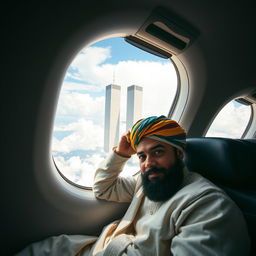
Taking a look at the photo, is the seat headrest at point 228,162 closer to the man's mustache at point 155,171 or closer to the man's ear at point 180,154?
the man's ear at point 180,154

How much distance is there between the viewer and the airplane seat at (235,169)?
99 centimetres

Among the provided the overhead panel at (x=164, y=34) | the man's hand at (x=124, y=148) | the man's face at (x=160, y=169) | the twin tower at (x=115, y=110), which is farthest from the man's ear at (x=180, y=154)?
the overhead panel at (x=164, y=34)

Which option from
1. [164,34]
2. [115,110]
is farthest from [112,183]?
[164,34]

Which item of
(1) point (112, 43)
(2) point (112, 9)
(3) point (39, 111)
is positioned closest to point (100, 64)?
(1) point (112, 43)

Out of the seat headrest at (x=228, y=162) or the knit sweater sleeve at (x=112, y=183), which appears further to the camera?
the knit sweater sleeve at (x=112, y=183)

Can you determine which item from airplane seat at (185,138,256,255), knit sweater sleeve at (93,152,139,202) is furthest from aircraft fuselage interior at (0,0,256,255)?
knit sweater sleeve at (93,152,139,202)

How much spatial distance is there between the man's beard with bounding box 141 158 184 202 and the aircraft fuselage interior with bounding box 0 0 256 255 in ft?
0.63

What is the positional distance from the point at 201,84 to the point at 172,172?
3.83ft

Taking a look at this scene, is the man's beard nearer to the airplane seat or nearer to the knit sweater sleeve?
the airplane seat

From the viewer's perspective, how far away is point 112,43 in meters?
1.53

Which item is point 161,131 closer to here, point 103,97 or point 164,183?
point 164,183

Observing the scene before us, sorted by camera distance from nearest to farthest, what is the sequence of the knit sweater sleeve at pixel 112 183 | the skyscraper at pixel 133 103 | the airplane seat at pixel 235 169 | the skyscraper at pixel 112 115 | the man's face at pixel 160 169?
the airplane seat at pixel 235 169 → the man's face at pixel 160 169 → the knit sweater sleeve at pixel 112 183 → the skyscraper at pixel 112 115 → the skyscraper at pixel 133 103

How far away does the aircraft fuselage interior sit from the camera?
104 centimetres

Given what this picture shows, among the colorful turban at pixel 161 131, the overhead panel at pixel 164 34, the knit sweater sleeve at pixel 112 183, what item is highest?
the overhead panel at pixel 164 34
